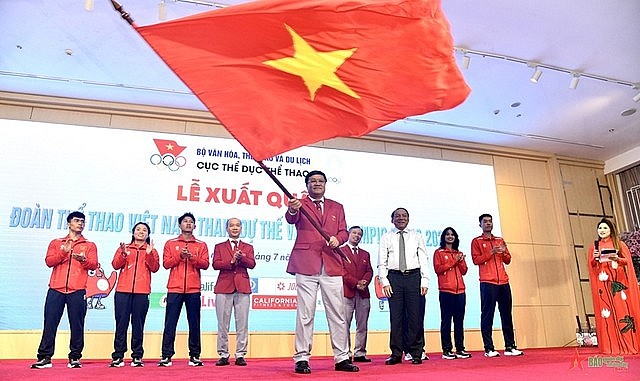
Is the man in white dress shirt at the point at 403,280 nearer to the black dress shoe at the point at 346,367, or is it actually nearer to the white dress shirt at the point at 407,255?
the white dress shirt at the point at 407,255

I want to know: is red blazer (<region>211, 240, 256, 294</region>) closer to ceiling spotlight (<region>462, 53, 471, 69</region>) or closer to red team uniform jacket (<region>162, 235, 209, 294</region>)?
red team uniform jacket (<region>162, 235, 209, 294</region>)

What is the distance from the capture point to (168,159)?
5492 millimetres

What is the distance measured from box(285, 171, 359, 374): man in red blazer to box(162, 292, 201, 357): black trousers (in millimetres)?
1334

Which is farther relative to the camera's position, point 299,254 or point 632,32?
point 632,32

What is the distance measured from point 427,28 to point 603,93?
14.9 ft

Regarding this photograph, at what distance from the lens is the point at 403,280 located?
11.7ft

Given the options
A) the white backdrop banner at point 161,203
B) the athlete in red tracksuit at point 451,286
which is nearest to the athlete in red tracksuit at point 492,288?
the athlete in red tracksuit at point 451,286

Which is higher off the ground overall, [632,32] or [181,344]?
[632,32]

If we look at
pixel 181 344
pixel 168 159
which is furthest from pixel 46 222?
pixel 181 344

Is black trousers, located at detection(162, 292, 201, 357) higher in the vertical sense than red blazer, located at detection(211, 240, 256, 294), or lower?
lower

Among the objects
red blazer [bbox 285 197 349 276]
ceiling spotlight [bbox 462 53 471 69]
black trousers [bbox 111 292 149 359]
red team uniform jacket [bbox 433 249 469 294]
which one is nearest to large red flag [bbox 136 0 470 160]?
red blazer [bbox 285 197 349 276]

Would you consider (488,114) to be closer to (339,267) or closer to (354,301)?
(354,301)

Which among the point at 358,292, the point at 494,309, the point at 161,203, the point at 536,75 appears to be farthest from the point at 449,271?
the point at 161,203

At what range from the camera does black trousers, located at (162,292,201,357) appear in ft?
12.3
